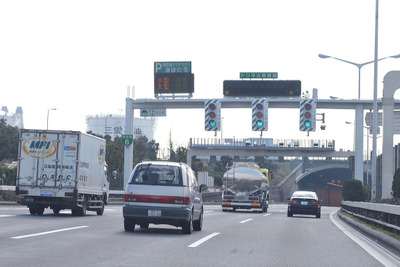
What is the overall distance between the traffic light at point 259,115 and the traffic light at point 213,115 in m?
2.15

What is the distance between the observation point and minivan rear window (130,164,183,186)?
17859mm

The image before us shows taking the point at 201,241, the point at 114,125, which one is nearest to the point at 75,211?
the point at 201,241

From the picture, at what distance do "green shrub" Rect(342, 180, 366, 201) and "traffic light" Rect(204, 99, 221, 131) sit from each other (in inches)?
393

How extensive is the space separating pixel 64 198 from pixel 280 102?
78.6 feet

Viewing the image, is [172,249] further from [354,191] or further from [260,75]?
[260,75]

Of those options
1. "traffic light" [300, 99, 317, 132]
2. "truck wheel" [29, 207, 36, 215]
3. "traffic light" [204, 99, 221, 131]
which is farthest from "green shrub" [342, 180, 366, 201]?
"truck wheel" [29, 207, 36, 215]

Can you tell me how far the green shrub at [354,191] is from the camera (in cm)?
4534

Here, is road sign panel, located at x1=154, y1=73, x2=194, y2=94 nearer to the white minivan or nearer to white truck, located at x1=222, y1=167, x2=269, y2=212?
white truck, located at x1=222, y1=167, x2=269, y2=212

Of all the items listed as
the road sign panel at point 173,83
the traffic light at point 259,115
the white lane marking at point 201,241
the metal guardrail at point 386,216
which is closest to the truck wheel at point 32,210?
the white lane marking at point 201,241

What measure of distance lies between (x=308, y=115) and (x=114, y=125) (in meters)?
136

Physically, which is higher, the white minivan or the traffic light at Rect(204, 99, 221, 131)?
the traffic light at Rect(204, 99, 221, 131)

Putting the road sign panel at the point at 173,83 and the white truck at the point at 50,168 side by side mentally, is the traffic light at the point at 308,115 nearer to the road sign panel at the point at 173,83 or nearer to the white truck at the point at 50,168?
the road sign panel at the point at 173,83

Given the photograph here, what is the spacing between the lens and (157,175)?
59.0ft

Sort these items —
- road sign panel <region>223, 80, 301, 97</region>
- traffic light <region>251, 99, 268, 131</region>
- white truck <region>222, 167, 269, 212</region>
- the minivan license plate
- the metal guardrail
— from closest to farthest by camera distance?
the metal guardrail → the minivan license plate → white truck <region>222, 167, 269, 212</region> → traffic light <region>251, 99, 268, 131</region> → road sign panel <region>223, 80, 301, 97</region>
